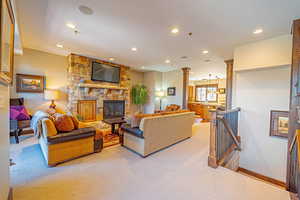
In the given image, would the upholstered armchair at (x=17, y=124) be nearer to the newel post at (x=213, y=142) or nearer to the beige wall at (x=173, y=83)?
the newel post at (x=213, y=142)

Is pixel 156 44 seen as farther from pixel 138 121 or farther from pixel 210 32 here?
pixel 138 121

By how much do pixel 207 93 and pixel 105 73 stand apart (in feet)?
25.7

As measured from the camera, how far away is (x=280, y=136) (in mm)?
3086

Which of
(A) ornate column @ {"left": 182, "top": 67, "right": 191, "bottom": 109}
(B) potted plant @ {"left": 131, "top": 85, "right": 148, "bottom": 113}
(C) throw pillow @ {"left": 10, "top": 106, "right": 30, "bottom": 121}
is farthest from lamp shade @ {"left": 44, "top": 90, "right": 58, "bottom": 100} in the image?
(A) ornate column @ {"left": 182, "top": 67, "right": 191, "bottom": 109}

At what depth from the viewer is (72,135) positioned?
2432 mm

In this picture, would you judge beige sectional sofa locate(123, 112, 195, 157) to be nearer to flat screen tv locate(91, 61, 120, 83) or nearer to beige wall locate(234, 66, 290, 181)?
beige wall locate(234, 66, 290, 181)

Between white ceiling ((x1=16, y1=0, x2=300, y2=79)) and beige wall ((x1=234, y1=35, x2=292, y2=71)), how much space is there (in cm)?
22

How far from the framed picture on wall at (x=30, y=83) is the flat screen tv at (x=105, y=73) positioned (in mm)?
1684

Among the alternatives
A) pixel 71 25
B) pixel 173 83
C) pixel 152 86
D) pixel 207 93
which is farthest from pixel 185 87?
pixel 71 25

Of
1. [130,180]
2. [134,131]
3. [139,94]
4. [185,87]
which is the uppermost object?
[185,87]

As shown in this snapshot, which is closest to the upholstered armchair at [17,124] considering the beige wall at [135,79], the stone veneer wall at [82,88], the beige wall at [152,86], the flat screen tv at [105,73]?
the stone veneer wall at [82,88]

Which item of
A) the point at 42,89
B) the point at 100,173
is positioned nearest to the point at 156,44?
the point at 100,173

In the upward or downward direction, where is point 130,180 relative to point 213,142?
downward

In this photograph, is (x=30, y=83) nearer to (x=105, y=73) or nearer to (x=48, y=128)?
(x=105, y=73)
